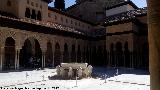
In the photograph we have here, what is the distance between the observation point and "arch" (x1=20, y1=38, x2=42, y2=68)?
2266cm

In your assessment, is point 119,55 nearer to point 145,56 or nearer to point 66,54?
point 145,56

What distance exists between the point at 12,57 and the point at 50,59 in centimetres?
507

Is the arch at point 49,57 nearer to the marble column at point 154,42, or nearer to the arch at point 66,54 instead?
the arch at point 66,54

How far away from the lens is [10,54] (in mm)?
20875

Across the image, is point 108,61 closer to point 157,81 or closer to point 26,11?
point 26,11

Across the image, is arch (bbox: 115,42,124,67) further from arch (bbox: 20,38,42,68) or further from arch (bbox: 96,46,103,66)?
arch (bbox: 20,38,42,68)

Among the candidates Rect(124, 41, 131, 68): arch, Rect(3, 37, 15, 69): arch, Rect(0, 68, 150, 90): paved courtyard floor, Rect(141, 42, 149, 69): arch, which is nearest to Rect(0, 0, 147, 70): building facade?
Rect(3, 37, 15, 69): arch

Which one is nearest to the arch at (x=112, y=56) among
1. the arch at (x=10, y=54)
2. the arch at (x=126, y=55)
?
the arch at (x=126, y=55)

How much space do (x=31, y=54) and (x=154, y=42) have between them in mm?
21589

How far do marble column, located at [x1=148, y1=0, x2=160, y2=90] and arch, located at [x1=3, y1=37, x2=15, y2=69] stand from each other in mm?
18005

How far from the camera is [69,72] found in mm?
14867

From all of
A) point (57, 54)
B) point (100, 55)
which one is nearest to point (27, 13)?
point (57, 54)

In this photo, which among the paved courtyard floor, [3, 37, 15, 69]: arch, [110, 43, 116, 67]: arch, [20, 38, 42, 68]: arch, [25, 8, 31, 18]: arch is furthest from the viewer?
[110, 43, 116, 67]: arch

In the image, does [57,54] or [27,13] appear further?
[57,54]
